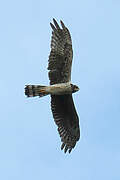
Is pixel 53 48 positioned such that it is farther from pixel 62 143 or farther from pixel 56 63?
pixel 62 143

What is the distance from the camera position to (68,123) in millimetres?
28969

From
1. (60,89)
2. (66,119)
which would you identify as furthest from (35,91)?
(66,119)

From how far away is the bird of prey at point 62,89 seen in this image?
90.6 feet

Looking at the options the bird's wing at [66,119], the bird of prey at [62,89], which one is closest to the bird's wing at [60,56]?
the bird of prey at [62,89]

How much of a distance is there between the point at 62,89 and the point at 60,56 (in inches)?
49.2

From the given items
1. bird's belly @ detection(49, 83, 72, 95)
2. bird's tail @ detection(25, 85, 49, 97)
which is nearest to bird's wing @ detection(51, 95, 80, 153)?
bird's belly @ detection(49, 83, 72, 95)

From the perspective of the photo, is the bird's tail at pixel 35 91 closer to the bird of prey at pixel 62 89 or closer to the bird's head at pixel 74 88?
the bird of prey at pixel 62 89

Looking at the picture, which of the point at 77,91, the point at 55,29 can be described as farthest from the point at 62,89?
the point at 55,29

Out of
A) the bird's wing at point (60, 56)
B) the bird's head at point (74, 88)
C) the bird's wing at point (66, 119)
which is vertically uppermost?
the bird's wing at point (60, 56)

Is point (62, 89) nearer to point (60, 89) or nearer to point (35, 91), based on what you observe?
point (60, 89)

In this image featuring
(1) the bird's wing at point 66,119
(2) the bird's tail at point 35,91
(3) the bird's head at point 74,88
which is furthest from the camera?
(1) the bird's wing at point 66,119

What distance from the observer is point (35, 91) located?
27.5 m

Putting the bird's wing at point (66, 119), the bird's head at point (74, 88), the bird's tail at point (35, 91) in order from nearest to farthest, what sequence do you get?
the bird's tail at point (35, 91) → the bird's head at point (74, 88) → the bird's wing at point (66, 119)

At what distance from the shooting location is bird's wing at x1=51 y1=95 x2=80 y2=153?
28406mm
